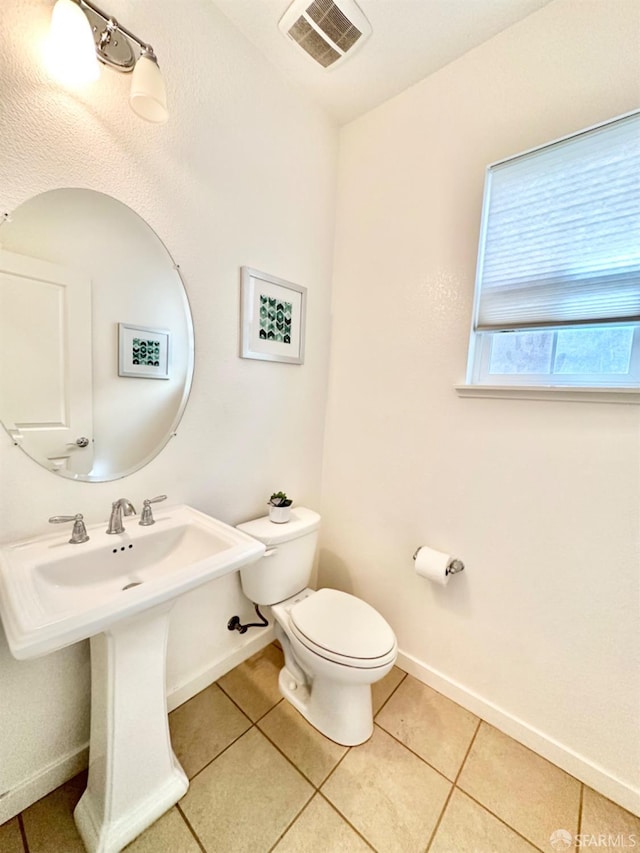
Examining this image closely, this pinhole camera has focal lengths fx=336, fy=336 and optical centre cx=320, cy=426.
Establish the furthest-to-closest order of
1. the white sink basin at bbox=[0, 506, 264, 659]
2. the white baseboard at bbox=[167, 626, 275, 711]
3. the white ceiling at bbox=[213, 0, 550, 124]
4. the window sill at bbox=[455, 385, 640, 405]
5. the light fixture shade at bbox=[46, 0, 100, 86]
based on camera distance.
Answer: the white baseboard at bbox=[167, 626, 275, 711] → the white ceiling at bbox=[213, 0, 550, 124] → the window sill at bbox=[455, 385, 640, 405] → the light fixture shade at bbox=[46, 0, 100, 86] → the white sink basin at bbox=[0, 506, 264, 659]

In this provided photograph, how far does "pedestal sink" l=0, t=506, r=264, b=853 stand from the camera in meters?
0.84

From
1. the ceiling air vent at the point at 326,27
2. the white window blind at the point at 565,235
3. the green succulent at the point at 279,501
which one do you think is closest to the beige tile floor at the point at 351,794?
the green succulent at the point at 279,501

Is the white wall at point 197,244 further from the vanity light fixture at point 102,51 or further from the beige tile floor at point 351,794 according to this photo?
the beige tile floor at point 351,794

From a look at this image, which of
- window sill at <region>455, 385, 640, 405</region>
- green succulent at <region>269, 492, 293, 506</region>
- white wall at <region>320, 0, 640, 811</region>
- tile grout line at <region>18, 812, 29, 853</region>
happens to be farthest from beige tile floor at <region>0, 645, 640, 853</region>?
window sill at <region>455, 385, 640, 405</region>

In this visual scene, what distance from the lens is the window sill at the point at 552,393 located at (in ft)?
3.35

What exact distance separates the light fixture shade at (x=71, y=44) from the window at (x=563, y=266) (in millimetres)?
1273

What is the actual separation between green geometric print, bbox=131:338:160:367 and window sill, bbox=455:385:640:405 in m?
1.14

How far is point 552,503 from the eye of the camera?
3.84 feet

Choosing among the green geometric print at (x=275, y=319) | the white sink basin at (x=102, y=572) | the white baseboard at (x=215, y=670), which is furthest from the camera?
the green geometric print at (x=275, y=319)

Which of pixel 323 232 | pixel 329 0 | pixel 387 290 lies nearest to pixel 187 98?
pixel 329 0

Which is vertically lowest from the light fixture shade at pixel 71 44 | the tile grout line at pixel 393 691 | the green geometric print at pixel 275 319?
the tile grout line at pixel 393 691

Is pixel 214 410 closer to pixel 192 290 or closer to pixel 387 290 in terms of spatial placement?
pixel 192 290

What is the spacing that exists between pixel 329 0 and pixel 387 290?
0.93 m

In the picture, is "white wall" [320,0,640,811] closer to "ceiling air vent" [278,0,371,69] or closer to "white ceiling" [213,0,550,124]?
"white ceiling" [213,0,550,124]
